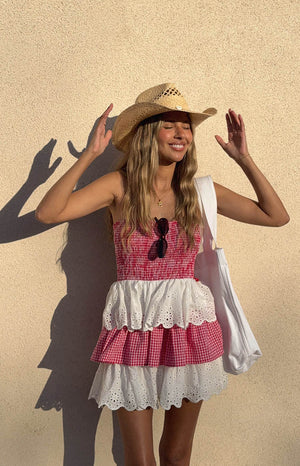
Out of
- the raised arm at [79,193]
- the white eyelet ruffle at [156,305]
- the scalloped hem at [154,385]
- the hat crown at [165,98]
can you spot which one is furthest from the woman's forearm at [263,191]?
the scalloped hem at [154,385]

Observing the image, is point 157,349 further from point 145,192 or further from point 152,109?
point 152,109

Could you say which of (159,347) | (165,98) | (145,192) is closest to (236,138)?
(165,98)

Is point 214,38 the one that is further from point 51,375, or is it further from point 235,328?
point 51,375

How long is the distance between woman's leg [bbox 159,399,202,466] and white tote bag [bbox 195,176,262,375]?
0.29 metres

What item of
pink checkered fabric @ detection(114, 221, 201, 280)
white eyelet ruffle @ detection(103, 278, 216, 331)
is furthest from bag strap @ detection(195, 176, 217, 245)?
white eyelet ruffle @ detection(103, 278, 216, 331)

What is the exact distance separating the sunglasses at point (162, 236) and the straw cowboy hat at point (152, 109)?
1.61ft

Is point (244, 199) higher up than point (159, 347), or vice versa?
point (244, 199)

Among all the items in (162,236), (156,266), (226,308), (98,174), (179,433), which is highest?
(98,174)

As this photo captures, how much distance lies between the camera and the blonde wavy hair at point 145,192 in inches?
90.9

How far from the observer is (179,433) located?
2.37 meters

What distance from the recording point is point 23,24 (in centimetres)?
260

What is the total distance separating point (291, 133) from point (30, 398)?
2094mm

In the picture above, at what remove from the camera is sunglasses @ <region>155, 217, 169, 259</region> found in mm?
2262

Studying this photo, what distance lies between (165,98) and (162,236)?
64cm
